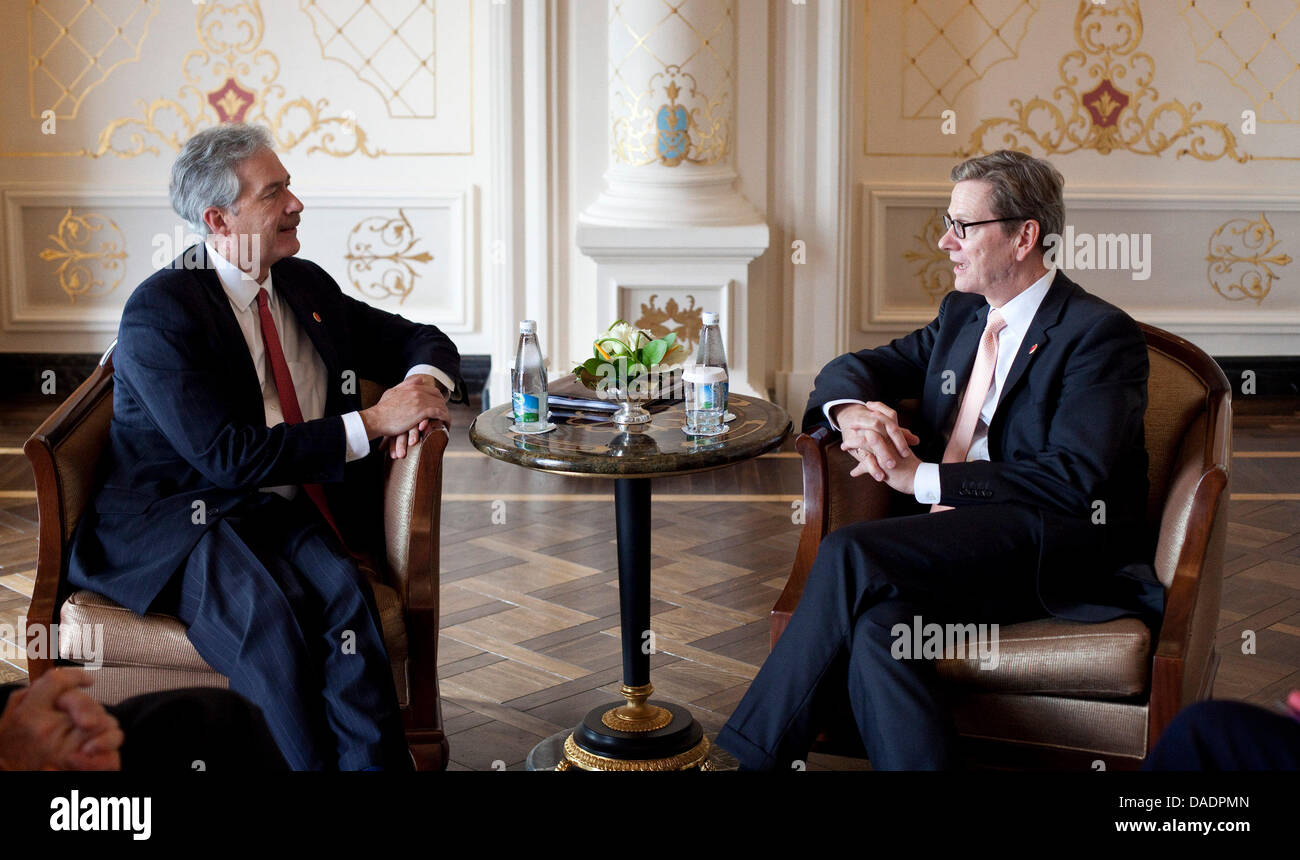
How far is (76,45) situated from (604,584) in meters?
3.55

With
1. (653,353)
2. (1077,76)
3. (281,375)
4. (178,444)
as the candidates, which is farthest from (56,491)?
(1077,76)

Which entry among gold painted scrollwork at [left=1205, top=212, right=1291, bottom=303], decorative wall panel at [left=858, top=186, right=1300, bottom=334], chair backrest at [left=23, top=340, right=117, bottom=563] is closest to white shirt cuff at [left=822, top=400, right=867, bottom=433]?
chair backrest at [left=23, top=340, right=117, bottom=563]

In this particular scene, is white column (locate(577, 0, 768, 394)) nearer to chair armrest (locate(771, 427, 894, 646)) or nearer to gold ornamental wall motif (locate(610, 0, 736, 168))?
gold ornamental wall motif (locate(610, 0, 736, 168))

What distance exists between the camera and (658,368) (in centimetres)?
283

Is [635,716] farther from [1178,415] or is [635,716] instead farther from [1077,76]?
[1077,76]

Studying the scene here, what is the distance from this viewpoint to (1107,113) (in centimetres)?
580

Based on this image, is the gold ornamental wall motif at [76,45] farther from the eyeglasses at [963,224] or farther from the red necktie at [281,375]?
the eyeglasses at [963,224]

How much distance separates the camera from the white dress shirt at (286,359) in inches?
105

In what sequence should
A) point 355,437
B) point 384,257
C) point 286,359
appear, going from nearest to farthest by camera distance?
point 355,437 → point 286,359 → point 384,257

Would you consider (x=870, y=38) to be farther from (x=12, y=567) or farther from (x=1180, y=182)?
(x=12, y=567)

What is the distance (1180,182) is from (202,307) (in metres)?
4.56

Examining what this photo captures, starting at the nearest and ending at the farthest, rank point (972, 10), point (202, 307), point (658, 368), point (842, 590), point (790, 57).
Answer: point (842, 590) → point (202, 307) → point (658, 368) → point (790, 57) → point (972, 10)
